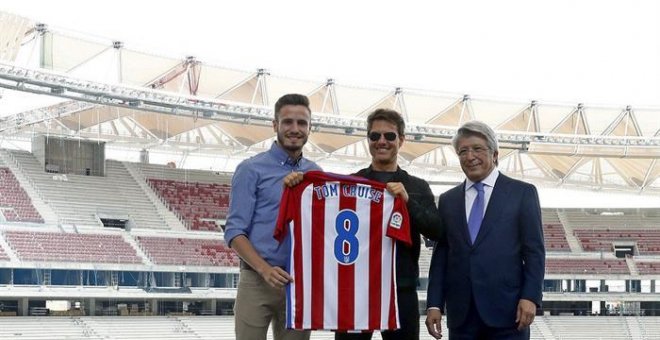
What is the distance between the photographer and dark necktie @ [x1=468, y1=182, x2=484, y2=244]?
595 centimetres

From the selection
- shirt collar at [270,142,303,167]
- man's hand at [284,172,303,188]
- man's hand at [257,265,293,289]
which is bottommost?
man's hand at [257,265,293,289]

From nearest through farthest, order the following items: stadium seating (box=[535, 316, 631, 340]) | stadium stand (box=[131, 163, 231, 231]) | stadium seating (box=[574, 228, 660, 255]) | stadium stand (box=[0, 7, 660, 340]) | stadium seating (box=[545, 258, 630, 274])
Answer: stadium stand (box=[0, 7, 660, 340]) < stadium stand (box=[131, 163, 231, 231]) < stadium seating (box=[535, 316, 631, 340]) < stadium seating (box=[545, 258, 630, 274]) < stadium seating (box=[574, 228, 660, 255])

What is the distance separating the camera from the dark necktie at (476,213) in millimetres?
5945

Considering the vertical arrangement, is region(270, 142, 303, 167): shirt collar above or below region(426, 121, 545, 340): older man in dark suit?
above

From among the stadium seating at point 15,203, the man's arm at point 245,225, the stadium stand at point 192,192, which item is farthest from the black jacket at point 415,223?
the stadium stand at point 192,192

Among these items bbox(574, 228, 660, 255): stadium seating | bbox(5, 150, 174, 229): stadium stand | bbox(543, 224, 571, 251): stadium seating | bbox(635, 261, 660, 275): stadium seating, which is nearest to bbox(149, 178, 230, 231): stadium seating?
bbox(5, 150, 174, 229): stadium stand

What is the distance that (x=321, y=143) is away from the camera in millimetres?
37812

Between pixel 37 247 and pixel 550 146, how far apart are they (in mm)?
17857

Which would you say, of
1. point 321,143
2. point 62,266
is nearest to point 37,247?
point 62,266

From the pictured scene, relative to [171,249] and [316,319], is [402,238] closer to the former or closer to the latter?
[316,319]

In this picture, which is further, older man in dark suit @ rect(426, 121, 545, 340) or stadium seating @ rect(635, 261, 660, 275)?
stadium seating @ rect(635, 261, 660, 275)

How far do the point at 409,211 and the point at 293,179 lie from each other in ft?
2.38

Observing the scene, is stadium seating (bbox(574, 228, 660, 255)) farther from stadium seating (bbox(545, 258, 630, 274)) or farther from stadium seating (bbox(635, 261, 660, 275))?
stadium seating (bbox(545, 258, 630, 274))

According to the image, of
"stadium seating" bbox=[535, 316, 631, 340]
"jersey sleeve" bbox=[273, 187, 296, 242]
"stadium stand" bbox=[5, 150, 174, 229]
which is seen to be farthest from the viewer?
"stadium seating" bbox=[535, 316, 631, 340]
